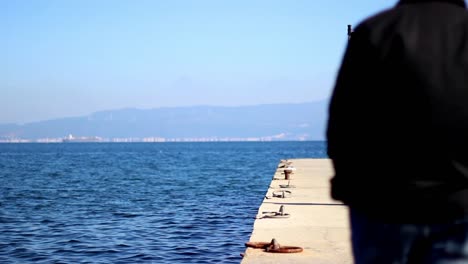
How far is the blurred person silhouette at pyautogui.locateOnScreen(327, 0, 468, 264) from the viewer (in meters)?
2.38

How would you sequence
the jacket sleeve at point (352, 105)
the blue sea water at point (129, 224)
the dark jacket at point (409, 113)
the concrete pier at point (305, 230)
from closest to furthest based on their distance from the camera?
the dark jacket at point (409, 113) < the jacket sleeve at point (352, 105) < the concrete pier at point (305, 230) < the blue sea water at point (129, 224)

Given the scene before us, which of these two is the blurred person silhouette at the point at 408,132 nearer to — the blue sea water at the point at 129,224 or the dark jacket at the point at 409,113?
the dark jacket at the point at 409,113

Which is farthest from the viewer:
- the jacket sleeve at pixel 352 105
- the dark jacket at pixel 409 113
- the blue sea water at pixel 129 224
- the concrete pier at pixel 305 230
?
the blue sea water at pixel 129 224

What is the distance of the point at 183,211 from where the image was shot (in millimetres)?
25297

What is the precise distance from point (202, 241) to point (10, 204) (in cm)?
1587

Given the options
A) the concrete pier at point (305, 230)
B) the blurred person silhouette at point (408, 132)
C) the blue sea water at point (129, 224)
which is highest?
the blurred person silhouette at point (408, 132)

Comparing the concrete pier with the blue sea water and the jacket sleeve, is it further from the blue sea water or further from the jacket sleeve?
the jacket sleeve

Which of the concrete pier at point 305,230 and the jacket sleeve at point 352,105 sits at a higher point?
the jacket sleeve at point 352,105


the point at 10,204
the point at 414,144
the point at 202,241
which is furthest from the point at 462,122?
the point at 10,204

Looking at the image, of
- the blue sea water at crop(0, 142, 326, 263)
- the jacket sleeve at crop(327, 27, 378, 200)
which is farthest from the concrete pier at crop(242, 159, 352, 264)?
the jacket sleeve at crop(327, 27, 378, 200)

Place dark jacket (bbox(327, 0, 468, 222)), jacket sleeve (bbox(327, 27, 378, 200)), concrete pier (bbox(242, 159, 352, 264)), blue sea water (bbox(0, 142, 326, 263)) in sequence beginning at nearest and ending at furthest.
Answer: dark jacket (bbox(327, 0, 468, 222)) < jacket sleeve (bbox(327, 27, 378, 200)) < concrete pier (bbox(242, 159, 352, 264)) < blue sea water (bbox(0, 142, 326, 263))

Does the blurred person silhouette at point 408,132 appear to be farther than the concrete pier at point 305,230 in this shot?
No

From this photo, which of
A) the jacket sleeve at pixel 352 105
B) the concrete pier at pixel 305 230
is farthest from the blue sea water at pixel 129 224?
the jacket sleeve at pixel 352 105

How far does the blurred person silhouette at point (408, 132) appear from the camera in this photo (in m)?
2.38
